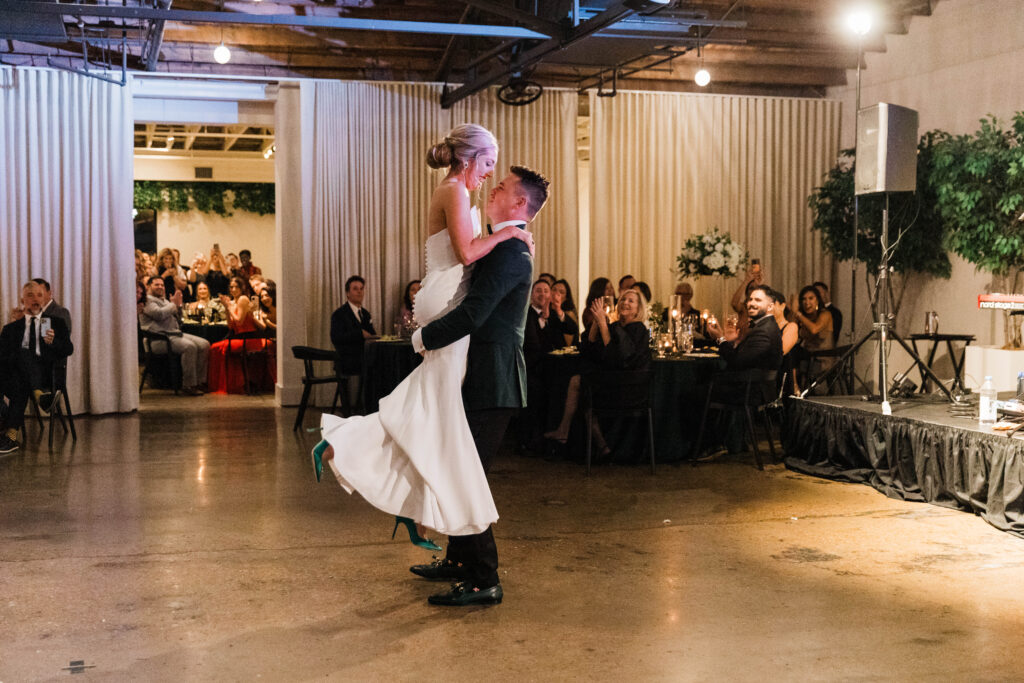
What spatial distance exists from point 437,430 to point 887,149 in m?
5.08

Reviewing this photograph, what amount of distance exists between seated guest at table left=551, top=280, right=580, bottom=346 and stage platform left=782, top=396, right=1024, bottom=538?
7.33 ft

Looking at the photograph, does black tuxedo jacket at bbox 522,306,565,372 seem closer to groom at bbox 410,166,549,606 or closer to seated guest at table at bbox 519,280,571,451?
seated guest at table at bbox 519,280,571,451

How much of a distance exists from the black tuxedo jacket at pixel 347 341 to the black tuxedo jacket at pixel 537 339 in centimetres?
178

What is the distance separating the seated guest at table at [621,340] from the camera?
716 cm

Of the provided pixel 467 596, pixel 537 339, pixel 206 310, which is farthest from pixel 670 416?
pixel 206 310

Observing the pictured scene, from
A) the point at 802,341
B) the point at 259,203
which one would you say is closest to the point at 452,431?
the point at 802,341

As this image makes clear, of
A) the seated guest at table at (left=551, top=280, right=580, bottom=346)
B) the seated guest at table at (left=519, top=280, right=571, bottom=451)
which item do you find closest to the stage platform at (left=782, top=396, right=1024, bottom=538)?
the seated guest at table at (left=519, top=280, right=571, bottom=451)

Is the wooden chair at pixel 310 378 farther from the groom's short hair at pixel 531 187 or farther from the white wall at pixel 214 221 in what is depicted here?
the white wall at pixel 214 221

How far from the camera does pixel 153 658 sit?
3.57 m

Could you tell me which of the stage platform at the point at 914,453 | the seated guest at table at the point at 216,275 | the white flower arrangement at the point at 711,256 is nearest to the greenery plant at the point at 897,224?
the white flower arrangement at the point at 711,256

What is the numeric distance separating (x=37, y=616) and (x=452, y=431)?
5.62ft

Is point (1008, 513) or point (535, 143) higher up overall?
point (535, 143)

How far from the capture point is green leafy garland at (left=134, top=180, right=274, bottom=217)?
1891 centimetres

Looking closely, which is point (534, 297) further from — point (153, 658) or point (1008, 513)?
point (153, 658)
